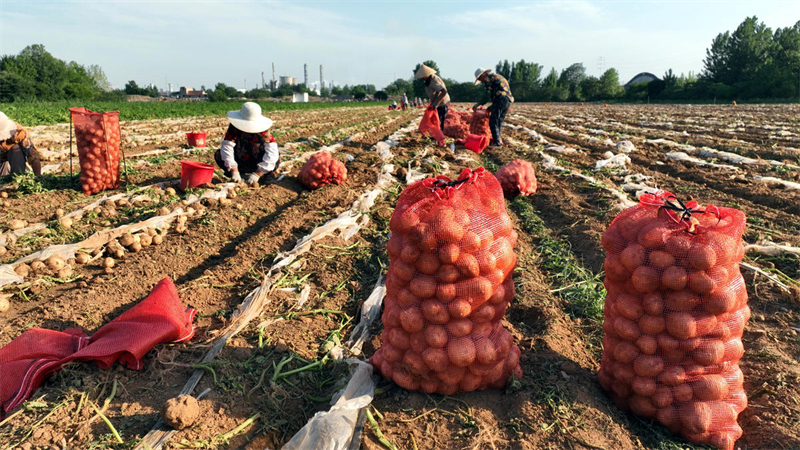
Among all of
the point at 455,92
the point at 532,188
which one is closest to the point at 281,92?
the point at 455,92

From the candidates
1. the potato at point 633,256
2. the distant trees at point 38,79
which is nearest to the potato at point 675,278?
the potato at point 633,256

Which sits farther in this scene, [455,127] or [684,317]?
[455,127]

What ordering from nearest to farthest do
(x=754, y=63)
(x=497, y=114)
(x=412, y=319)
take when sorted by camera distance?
(x=412, y=319) < (x=497, y=114) < (x=754, y=63)

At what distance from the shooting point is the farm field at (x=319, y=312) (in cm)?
209

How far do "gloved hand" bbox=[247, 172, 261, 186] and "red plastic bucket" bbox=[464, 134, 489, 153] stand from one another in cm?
521

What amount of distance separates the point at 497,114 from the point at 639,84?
53060mm

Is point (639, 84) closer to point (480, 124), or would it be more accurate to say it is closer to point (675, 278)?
point (480, 124)

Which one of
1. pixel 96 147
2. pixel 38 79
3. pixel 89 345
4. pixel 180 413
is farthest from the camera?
pixel 38 79

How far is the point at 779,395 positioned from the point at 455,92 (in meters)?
72.5

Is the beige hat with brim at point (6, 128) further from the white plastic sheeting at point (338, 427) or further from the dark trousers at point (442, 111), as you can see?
the dark trousers at point (442, 111)

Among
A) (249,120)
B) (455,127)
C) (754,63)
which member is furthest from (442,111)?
(754,63)

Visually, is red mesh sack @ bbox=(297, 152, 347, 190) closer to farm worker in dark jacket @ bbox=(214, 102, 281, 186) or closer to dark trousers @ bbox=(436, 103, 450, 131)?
farm worker in dark jacket @ bbox=(214, 102, 281, 186)

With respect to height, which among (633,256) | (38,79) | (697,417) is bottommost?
(697,417)

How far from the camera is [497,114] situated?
10.7m
